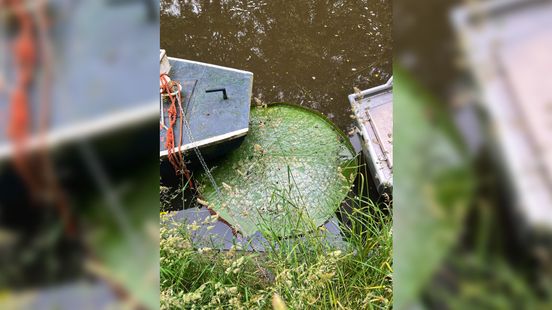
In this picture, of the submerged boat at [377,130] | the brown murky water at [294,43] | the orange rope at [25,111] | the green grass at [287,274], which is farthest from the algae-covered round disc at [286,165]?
the orange rope at [25,111]

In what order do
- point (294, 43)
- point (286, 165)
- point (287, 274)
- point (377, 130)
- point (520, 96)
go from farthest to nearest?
point (294, 43), point (286, 165), point (377, 130), point (287, 274), point (520, 96)

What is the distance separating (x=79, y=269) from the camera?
351 mm

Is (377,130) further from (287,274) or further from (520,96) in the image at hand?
(520,96)

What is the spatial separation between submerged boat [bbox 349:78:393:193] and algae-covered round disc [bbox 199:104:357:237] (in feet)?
0.59

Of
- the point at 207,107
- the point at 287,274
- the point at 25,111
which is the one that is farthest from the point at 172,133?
the point at 25,111

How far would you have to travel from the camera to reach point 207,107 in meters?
3.56

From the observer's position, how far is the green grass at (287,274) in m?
1.49

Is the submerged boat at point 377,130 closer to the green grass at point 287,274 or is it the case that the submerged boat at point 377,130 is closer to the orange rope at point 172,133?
the green grass at point 287,274

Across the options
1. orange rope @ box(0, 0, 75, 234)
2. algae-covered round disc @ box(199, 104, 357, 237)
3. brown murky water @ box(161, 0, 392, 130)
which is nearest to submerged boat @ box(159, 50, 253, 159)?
algae-covered round disc @ box(199, 104, 357, 237)

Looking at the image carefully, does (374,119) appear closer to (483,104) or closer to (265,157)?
(265,157)

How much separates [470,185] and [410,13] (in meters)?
0.14

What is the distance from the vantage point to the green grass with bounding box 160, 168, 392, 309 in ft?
4.87

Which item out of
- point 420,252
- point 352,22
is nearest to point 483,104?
point 420,252

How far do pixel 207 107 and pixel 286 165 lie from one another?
0.82m
